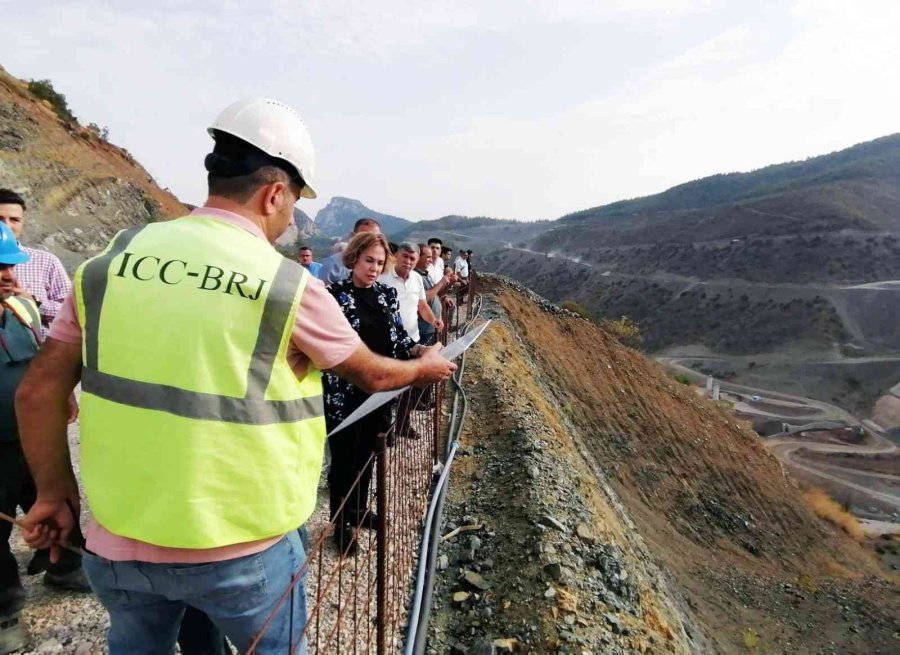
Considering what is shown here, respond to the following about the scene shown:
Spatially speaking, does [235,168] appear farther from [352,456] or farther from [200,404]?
[352,456]

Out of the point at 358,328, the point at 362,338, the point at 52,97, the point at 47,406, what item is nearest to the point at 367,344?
the point at 362,338

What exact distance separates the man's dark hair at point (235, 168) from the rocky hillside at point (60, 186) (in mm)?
14709

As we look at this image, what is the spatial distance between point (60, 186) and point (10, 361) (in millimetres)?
18327

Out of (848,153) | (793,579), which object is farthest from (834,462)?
(848,153)

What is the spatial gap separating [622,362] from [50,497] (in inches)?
737

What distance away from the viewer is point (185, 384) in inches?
45.1

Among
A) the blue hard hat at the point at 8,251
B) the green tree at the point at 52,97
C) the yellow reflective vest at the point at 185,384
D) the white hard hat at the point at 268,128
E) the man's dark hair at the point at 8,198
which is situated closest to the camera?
the yellow reflective vest at the point at 185,384

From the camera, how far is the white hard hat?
4.59 feet

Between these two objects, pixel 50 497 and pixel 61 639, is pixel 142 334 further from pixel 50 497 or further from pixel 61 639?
pixel 61 639

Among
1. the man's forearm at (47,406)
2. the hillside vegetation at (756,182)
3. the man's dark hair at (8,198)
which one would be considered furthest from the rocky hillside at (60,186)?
the hillside vegetation at (756,182)

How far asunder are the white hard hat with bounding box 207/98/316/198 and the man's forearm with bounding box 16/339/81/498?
67 cm

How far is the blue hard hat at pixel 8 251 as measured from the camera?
93.3 inches

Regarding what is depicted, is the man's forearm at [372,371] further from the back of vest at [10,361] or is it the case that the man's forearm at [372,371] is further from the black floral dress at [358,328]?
the back of vest at [10,361]

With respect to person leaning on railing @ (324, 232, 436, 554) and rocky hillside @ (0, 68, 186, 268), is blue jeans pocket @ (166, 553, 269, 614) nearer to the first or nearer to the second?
person leaning on railing @ (324, 232, 436, 554)
